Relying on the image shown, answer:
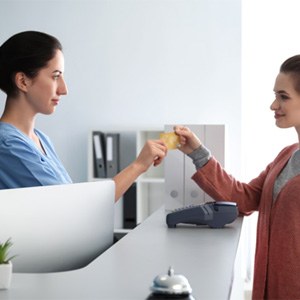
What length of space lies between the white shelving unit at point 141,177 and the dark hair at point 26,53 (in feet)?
10.7

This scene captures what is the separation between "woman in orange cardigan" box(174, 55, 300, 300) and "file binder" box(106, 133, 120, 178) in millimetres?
3239

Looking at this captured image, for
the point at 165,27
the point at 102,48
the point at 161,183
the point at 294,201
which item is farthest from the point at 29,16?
the point at 294,201

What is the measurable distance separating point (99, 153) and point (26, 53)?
341 cm

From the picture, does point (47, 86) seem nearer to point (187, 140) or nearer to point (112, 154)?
point (187, 140)

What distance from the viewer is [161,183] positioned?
5859 millimetres

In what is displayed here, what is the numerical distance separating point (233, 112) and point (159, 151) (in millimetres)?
3301

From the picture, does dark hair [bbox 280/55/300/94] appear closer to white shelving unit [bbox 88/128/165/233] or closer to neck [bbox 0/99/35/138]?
neck [bbox 0/99/35/138]

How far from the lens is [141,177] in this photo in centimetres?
573

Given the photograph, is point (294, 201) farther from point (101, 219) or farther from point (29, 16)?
point (29, 16)

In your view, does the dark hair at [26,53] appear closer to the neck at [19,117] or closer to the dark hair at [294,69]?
the neck at [19,117]

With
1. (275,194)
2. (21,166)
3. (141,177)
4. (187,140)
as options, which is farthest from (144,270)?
(141,177)

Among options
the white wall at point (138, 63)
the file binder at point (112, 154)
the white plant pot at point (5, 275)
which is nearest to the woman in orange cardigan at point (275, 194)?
the white plant pot at point (5, 275)

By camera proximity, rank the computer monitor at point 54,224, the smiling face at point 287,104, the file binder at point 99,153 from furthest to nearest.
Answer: the file binder at point 99,153, the smiling face at point 287,104, the computer monitor at point 54,224

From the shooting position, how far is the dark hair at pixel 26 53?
7.88 feet
